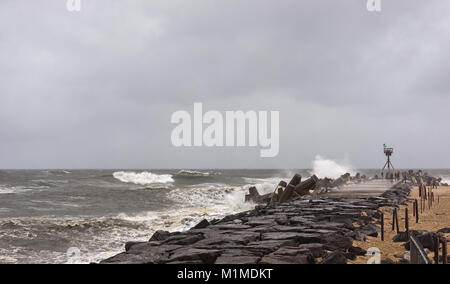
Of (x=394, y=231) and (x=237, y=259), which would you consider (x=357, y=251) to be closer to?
(x=237, y=259)

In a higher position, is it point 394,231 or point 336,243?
point 336,243

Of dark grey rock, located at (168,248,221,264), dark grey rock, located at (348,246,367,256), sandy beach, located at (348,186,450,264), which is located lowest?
sandy beach, located at (348,186,450,264)

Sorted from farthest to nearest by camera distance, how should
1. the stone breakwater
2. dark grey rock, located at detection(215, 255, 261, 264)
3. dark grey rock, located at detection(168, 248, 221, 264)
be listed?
dark grey rock, located at detection(168, 248, 221, 264) < the stone breakwater < dark grey rock, located at detection(215, 255, 261, 264)

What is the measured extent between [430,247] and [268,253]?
2.78 metres

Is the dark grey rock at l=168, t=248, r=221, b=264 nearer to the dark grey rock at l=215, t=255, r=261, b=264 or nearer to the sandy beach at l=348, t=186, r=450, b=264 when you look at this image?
the dark grey rock at l=215, t=255, r=261, b=264

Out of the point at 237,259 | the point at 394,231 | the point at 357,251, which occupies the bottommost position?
the point at 394,231

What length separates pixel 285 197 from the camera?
66.0 feet

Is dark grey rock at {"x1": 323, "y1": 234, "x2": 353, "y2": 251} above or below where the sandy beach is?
above

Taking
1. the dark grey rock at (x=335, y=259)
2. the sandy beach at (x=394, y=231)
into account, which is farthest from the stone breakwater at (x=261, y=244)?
the sandy beach at (x=394, y=231)

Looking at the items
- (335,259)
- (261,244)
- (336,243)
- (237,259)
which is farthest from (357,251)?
(237,259)

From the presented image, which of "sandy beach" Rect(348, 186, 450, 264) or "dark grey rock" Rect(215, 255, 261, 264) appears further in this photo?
"sandy beach" Rect(348, 186, 450, 264)

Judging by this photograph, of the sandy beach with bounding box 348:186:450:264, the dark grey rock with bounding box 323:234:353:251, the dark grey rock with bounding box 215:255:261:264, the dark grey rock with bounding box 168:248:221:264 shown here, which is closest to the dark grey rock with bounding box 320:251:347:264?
the sandy beach with bounding box 348:186:450:264
